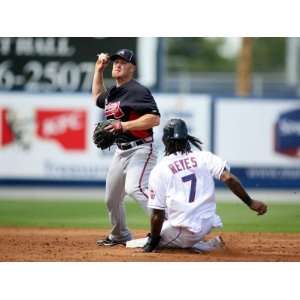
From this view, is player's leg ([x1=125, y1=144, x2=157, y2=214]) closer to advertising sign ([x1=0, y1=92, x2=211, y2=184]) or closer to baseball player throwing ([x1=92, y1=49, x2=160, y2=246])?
baseball player throwing ([x1=92, y1=49, x2=160, y2=246])

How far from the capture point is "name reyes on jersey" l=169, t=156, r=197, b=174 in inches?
250

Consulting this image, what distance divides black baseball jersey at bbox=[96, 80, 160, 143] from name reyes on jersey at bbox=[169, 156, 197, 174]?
1.74 feet

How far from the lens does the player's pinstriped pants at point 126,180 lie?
6.70 meters

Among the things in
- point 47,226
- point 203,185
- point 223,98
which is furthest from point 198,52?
point 203,185

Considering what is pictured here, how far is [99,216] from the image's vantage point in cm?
779

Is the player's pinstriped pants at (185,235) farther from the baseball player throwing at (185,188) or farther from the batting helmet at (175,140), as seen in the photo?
the batting helmet at (175,140)

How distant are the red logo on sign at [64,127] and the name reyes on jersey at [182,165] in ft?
6.60

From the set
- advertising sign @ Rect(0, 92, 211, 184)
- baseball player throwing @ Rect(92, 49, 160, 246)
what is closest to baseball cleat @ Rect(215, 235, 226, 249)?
baseball player throwing @ Rect(92, 49, 160, 246)

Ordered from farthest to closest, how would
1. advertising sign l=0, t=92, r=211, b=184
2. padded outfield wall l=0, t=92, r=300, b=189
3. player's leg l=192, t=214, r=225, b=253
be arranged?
padded outfield wall l=0, t=92, r=300, b=189, advertising sign l=0, t=92, r=211, b=184, player's leg l=192, t=214, r=225, b=253

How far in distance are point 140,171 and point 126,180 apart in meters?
0.13

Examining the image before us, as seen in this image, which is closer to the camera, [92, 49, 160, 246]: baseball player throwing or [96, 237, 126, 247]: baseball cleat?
[92, 49, 160, 246]: baseball player throwing

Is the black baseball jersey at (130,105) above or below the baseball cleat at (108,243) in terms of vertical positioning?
above

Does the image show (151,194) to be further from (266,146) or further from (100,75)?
(266,146)

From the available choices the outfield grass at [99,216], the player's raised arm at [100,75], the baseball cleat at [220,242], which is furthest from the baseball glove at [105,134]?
the baseball cleat at [220,242]
